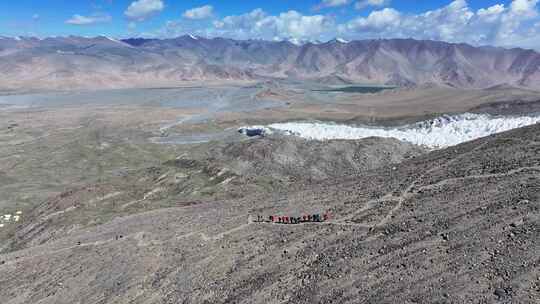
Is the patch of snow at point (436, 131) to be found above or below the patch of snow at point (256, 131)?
above

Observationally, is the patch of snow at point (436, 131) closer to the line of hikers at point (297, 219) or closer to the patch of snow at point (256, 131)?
the patch of snow at point (256, 131)

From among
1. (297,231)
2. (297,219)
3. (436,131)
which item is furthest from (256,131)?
(297,231)

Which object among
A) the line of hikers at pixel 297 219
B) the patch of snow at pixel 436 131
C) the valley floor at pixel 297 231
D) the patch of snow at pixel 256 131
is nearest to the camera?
the valley floor at pixel 297 231

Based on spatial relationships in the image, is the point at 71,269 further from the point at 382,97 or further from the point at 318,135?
the point at 382,97

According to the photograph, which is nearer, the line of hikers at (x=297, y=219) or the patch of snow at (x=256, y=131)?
the line of hikers at (x=297, y=219)

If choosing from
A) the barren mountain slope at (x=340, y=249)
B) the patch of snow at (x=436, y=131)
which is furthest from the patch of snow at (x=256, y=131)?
the barren mountain slope at (x=340, y=249)

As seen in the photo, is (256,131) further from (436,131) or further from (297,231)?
(297,231)

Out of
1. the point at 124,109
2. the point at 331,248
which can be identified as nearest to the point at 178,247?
the point at 331,248
